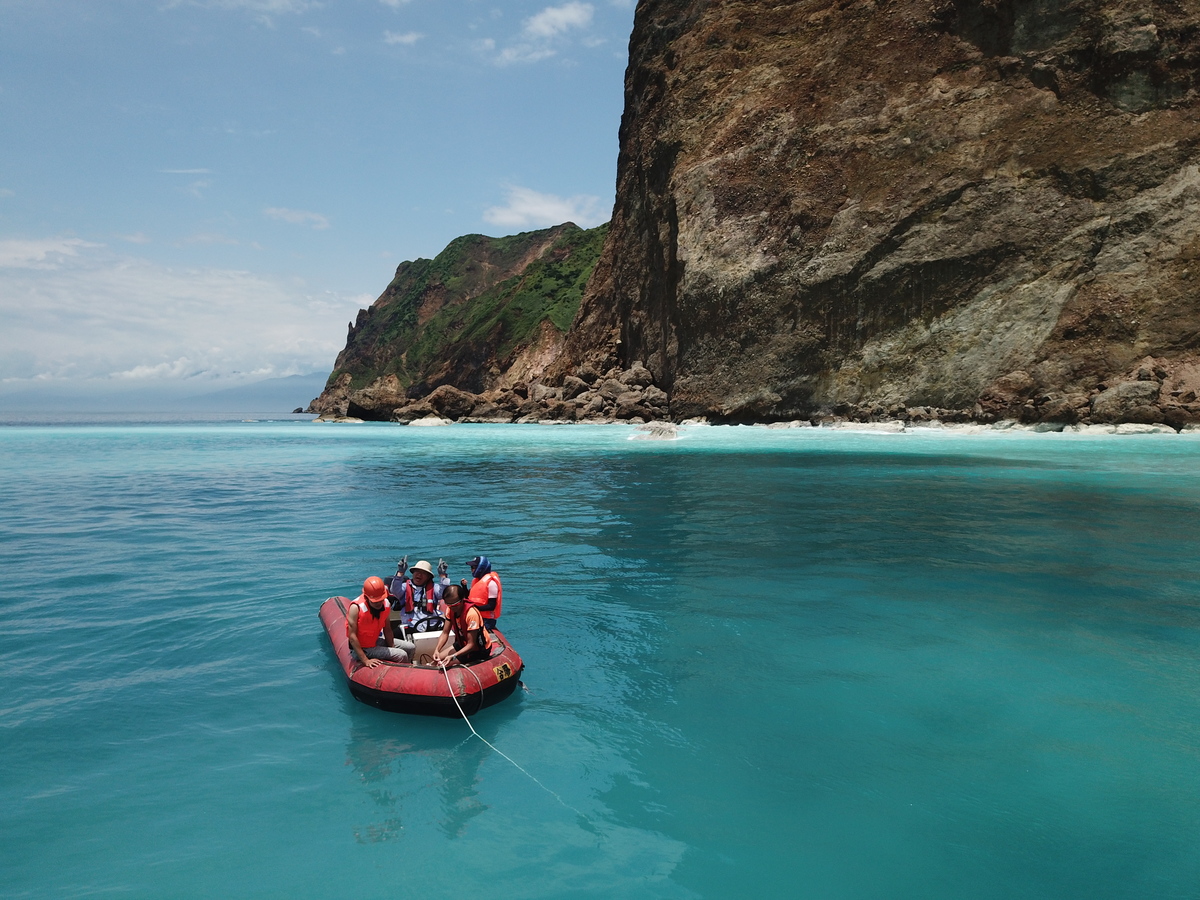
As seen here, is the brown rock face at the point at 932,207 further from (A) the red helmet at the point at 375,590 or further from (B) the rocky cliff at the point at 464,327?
(A) the red helmet at the point at 375,590

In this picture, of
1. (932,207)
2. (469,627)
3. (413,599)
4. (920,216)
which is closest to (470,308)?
(920,216)

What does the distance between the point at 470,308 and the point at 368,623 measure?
12822cm

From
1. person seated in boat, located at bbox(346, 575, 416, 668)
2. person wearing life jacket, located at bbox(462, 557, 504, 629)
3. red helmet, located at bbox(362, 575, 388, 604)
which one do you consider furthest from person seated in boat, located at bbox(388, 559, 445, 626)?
person wearing life jacket, located at bbox(462, 557, 504, 629)

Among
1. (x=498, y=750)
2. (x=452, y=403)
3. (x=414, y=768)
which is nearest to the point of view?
(x=414, y=768)

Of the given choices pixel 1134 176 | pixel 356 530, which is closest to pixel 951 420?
pixel 1134 176

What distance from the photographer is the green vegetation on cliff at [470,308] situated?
10419cm

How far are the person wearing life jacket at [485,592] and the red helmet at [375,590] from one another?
801 millimetres

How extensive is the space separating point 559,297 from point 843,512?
91.2m

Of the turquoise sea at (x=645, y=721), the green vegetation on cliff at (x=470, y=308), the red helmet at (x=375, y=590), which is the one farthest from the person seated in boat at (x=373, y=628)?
the green vegetation on cliff at (x=470, y=308)

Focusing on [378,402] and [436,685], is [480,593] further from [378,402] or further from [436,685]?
[378,402]

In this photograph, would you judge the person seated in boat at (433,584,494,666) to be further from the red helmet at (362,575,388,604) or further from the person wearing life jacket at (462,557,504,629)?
the red helmet at (362,575,388,604)

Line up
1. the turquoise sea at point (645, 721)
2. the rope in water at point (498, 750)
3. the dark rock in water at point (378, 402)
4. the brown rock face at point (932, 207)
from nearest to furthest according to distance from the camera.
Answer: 1. the turquoise sea at point (645, 721)
2. the rope in water at point (498, 750)
3. the brown rock face at point (932, 207)
4. the dark rock in water at point (378, 402)

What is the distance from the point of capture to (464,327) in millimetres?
125500

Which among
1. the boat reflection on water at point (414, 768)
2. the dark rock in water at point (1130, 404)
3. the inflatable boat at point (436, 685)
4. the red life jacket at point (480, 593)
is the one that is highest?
the dark rock in water at point (1130, 404)
